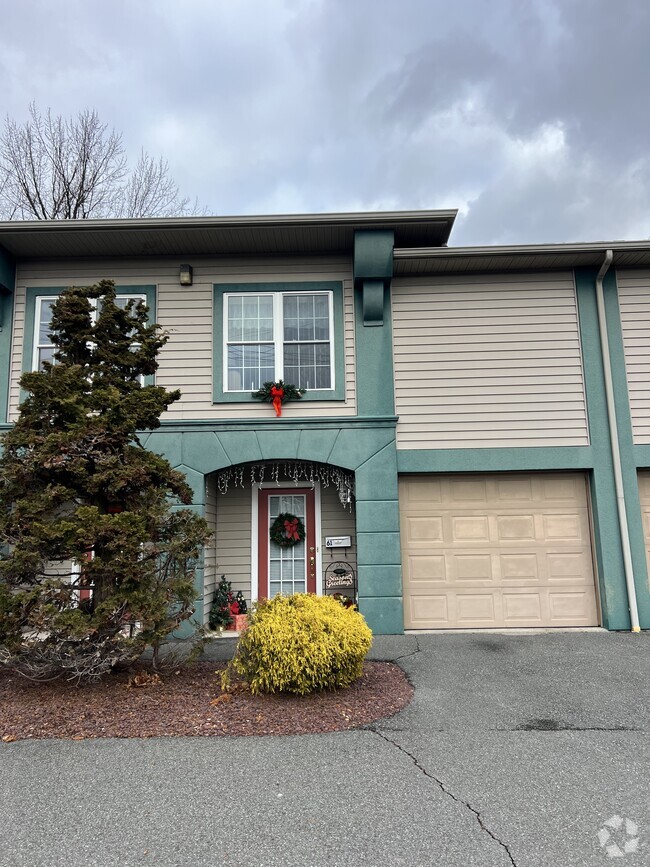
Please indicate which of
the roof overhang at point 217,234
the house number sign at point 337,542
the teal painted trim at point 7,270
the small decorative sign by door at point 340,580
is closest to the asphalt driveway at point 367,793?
the small decorative sign by door at point 340,580

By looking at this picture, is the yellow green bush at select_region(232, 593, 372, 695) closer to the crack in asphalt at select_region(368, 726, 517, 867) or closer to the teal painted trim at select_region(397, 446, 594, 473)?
the crack in asphalt at select_region(368, 726, 517, 867)

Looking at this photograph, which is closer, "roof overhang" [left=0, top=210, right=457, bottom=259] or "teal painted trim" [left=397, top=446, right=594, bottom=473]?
"roof overhang" [left=0, top=210, right=457, bottom=259]

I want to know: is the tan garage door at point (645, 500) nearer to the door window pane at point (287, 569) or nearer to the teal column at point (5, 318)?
the door window pane at point (287, 569)

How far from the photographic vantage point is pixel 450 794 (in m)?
3.07

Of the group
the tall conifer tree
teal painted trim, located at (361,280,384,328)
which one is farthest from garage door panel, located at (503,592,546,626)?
the tall conifer tree

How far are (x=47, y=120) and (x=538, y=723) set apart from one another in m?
16.1

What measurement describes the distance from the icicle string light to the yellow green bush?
3187 mm

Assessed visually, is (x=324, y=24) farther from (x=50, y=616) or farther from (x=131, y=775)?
(x=131, y=775)

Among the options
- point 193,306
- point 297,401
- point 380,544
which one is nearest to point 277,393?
point 297,401

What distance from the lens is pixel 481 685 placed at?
501 centimetres

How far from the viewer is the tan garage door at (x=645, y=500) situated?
7.46 metres

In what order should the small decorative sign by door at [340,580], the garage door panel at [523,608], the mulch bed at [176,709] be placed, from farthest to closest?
the small decorative sign by door at [340,580] → the garage door panel at [523,608] → the mulch bed at [176,709]

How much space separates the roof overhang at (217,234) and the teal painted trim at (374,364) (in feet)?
2.91

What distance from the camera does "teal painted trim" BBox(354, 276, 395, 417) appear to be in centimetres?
760
